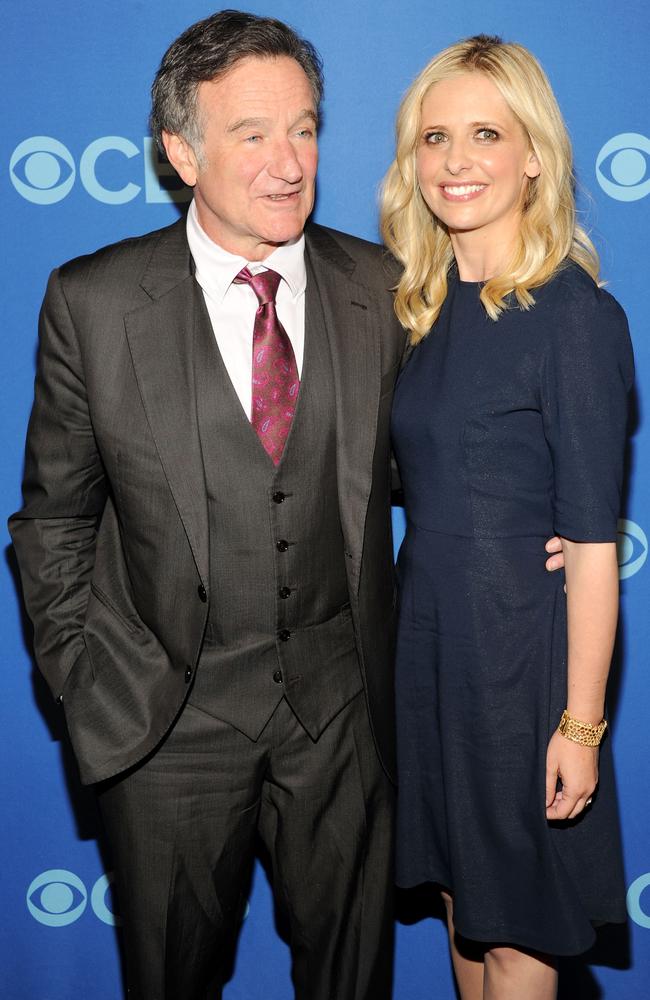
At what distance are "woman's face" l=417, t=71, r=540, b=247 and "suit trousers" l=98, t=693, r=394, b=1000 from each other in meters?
0.88

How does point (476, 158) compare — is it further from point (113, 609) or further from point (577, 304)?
point (113, 609)

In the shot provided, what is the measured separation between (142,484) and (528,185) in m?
0.83

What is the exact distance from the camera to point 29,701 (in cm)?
258

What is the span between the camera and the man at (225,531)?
194 cm

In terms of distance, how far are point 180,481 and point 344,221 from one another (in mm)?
733

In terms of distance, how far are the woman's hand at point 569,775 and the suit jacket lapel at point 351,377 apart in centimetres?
43

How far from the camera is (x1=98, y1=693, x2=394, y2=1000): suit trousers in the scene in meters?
2.07

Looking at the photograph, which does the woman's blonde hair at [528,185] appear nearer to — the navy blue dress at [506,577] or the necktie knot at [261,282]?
the navy blue dress at [506,577]

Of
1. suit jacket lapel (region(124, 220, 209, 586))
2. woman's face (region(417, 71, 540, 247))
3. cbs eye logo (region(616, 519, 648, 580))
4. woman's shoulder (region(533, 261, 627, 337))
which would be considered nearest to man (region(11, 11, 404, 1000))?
suit jacket lapel (region(124, 220, 209, 586))

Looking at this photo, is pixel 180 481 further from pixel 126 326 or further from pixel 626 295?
pixel 626 295

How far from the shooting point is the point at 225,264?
6.55 ft

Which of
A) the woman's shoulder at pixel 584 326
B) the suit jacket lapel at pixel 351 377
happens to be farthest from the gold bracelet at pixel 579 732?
the woman's shoulder at pixel 584 326

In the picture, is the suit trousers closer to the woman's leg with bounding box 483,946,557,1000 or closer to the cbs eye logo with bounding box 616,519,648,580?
the woman's leg with bounding box 483,946,557,1000

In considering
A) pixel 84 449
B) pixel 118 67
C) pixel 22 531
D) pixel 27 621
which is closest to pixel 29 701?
pixel 27 621
